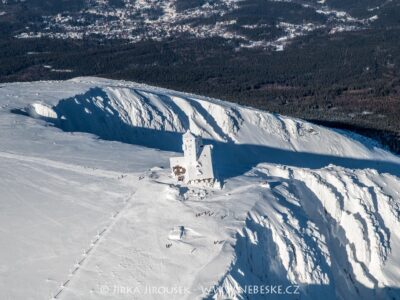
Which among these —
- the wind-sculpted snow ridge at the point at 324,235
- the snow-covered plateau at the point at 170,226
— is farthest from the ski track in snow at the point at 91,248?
the wind-sculpted snow ridge at the point at 324,235

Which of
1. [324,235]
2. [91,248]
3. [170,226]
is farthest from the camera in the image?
[324,235]

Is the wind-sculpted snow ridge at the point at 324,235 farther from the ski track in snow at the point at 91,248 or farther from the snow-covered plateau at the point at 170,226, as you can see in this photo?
the ski track in snow at the point at 91,248

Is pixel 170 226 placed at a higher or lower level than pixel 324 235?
higher

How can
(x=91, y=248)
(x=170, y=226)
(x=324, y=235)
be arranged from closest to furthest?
(x=91, y=248) < (x=170, y=226) < (x=324, y=235)

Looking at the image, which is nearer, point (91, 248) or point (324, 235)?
point (91, 248)

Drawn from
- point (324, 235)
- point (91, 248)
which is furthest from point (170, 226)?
point (324, 235)

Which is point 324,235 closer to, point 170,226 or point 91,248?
point 170,226

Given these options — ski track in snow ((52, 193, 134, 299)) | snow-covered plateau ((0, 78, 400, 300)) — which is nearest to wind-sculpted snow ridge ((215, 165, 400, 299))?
snow-covered plateau ((0, 78, 400, 300))

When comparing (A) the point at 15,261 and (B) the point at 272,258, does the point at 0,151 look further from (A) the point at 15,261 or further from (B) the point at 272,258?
(B) the point at 272,258

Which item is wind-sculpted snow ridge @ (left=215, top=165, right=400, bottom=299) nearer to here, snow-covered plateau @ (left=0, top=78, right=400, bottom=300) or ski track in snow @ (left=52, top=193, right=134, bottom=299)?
snow-covered plateau @ (left=0, top=78, right=400, bottom=300)
